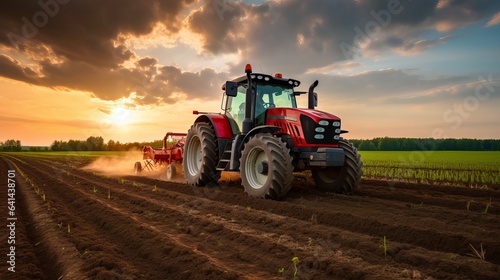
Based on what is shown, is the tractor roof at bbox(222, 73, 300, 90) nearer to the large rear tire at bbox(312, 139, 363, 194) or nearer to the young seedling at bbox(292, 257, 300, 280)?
the large rear tire at bbox(312, 139, 363, 194)

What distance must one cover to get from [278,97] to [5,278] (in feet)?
21.4

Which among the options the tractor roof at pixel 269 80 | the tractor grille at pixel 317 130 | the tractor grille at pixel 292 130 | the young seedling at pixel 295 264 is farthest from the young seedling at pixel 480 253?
the tractor roof at pixel 269 80

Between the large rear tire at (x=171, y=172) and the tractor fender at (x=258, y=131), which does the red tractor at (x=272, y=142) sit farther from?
the large rear tire at (x=171, y=172)

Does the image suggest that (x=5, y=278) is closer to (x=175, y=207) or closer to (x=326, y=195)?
(x=175, y=207)

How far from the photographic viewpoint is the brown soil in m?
3.51

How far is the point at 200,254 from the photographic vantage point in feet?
12.9

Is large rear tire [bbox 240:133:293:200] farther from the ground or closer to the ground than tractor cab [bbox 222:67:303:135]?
closer to the ground

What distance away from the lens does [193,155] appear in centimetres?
1035

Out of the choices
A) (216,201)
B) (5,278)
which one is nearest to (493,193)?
(216,201)

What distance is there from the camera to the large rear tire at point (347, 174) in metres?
7.66

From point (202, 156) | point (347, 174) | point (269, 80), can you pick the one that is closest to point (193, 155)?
point (202, 156)

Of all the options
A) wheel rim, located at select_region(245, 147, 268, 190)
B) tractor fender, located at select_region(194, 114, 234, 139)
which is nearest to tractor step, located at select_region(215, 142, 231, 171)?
tractor fender, located at select_region(194, 114, 234, 139)

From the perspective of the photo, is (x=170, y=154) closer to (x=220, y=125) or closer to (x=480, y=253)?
(x=220, y=125)

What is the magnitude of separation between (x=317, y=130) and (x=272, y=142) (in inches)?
41.9
